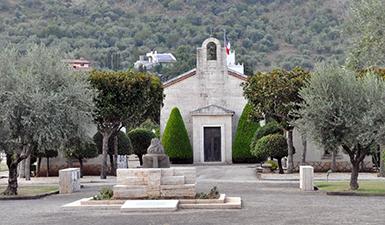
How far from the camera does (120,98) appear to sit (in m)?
36.0

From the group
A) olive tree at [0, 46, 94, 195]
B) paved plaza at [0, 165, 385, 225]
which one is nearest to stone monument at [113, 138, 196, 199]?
paved plaza at [0, 165, 385, 225]

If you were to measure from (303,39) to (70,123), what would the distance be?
Result: 91163 millimetres

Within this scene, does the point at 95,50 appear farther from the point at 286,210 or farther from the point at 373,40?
the point at 286,210

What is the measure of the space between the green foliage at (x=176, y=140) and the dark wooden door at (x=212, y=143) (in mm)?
1288

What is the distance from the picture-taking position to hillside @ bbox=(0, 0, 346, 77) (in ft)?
358

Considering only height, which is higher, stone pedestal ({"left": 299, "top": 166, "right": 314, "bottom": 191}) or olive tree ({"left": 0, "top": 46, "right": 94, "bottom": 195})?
olive tree ({"left": 0, "top": 46, "right": 94, "bottom": 195})

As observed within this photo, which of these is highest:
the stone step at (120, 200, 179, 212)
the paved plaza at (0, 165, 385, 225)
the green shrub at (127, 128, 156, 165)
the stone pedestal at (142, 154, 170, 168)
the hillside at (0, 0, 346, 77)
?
the hillside at (0, 0, 346, 77)

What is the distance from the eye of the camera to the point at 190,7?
426ft

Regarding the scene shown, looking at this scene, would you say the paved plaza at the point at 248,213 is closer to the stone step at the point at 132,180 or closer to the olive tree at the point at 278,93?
the stone step at the point at 132,180

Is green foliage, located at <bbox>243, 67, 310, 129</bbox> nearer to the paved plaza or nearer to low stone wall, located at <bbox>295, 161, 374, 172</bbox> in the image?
low stone wall, located at <bbox>295, 161, 374, 172</bbox>

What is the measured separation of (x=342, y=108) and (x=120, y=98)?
13608 millimetres

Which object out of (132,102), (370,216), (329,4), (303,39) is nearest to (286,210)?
(370,216)

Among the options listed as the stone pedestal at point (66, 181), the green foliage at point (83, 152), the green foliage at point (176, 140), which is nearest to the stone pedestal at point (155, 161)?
the stone pedestal at point (66, 181)

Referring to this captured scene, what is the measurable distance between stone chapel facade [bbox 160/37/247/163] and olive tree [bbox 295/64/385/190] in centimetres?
2721
